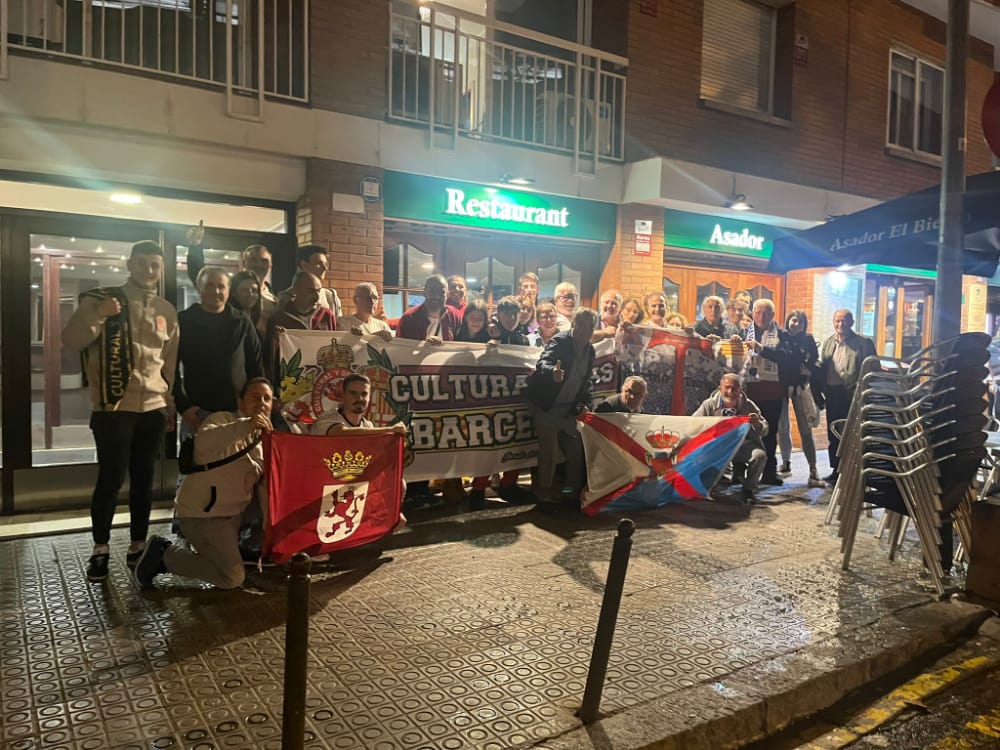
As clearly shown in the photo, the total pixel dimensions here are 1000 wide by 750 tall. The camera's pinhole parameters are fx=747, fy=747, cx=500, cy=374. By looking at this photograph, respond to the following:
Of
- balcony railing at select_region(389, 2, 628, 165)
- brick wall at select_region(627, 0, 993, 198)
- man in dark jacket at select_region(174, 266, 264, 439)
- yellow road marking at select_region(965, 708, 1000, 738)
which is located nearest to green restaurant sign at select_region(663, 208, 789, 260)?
brick wall at select_region(627, 0, 993, 198)

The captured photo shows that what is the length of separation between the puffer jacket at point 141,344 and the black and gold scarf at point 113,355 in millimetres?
26

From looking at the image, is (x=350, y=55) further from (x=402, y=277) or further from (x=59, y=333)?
(x=59, y=333)

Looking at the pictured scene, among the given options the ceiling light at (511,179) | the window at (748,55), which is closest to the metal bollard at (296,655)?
the ceiling light at (511,179)

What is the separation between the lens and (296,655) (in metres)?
2.55

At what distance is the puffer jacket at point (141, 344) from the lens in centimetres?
479

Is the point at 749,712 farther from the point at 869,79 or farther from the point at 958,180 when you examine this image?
the point at 869,79

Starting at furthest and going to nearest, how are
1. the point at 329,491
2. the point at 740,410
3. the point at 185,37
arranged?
1. the point at 740,410
2. the point at 185,37
3. the point at 329,491

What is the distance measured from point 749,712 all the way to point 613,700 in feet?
2.13

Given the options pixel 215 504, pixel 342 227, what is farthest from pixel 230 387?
pixel 342 227

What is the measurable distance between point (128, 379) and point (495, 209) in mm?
5250

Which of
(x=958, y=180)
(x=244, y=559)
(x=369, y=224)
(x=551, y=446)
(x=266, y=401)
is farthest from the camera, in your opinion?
(x=369, y=224)

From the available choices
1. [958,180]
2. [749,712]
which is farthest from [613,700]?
[958,180]

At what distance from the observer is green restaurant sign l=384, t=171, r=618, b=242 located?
27.9 ft

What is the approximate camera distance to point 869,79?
12.8 meters
